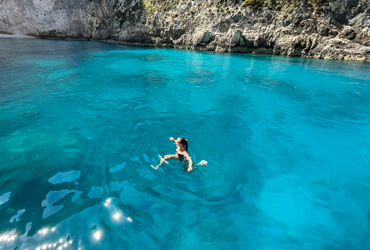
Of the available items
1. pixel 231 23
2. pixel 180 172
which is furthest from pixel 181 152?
pixel 231 23

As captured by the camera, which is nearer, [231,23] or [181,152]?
[181,152]

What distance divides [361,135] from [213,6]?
110 ft

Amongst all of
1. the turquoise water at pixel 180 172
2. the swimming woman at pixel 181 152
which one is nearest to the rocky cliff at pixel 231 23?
the turquoise water at pixel 180 172

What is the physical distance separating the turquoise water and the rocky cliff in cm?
2292

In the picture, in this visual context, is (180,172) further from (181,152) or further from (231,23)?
(231,23)

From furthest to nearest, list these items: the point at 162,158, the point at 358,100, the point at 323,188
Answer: the point at 358,100 → the point at 162,158 → the point at 323,188

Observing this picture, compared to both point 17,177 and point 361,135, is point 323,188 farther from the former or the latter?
point 17,177

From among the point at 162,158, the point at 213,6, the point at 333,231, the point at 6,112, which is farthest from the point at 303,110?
the point at 213,6

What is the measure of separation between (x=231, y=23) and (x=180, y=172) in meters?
33.4

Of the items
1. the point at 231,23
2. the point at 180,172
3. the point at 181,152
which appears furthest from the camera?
the point at 231,23

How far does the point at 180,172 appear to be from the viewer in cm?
599

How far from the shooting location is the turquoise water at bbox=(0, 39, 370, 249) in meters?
4.33

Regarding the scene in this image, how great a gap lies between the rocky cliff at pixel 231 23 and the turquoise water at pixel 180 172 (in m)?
22.9

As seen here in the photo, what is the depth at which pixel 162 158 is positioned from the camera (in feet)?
20.9
